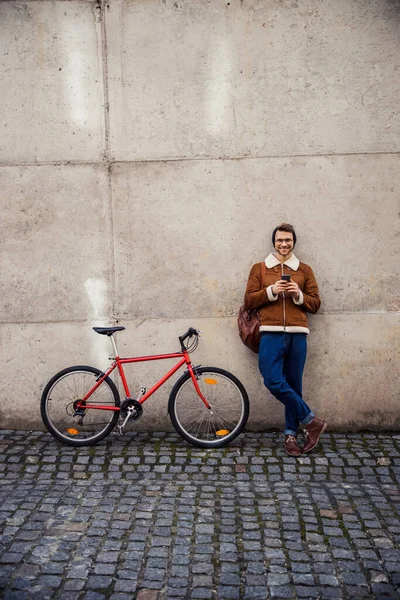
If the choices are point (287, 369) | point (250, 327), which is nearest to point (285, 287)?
point (250, 327)

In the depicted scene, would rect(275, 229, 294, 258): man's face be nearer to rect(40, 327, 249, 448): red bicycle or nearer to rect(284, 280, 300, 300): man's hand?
rect(284, 280, 300, 300): man's hand

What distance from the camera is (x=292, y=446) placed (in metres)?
5.87

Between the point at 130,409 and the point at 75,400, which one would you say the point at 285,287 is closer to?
the point at 130,409

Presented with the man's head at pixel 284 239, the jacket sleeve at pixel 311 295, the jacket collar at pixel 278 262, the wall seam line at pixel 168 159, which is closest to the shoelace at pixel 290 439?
the jacket sleeve at pixel 311 295

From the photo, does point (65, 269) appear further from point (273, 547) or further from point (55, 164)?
point (273, 547)

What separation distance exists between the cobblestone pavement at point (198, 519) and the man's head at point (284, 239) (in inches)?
76.2

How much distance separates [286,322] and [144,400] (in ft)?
5.35

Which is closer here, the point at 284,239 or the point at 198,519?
the point at 198,519

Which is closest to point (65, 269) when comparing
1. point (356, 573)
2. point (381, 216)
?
point (381, 216)

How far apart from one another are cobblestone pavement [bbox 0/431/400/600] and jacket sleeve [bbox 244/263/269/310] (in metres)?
1.43

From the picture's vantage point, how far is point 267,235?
21.0 ft

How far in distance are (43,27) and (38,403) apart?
394cm

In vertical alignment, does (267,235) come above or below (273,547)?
above

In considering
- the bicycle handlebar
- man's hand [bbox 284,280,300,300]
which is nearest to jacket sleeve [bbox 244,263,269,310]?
man's hand [bbox 284,280,300,300]
